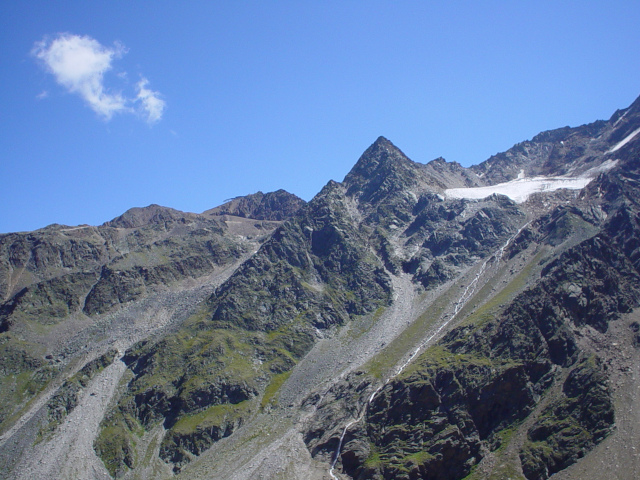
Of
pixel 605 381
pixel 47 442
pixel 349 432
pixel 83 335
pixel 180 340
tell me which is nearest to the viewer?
pixel 605 381

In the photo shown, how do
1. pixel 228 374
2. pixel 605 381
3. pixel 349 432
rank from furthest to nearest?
pixel 228 374 → pixel 349 432 → pixel 605 381

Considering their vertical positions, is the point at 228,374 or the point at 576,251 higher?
the point at 228,374

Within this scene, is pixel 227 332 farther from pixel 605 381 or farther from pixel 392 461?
pixel 605 381

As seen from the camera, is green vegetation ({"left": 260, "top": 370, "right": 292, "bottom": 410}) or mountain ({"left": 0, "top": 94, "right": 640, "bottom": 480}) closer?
mountain ({"left": 0, "top": 94, "right": 640, "bottom": 480})

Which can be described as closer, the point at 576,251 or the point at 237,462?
the point at 237,462

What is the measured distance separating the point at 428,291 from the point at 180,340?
97.5m

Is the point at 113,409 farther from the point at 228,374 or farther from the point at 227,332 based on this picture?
the point at 227,332

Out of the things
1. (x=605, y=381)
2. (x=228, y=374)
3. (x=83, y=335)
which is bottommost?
(x=605, y=381)

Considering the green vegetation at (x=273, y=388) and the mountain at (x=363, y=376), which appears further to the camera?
the green vegetation at (x=273, y=388)

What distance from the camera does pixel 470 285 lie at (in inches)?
6934

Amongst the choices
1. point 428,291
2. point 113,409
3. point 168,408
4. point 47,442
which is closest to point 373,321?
point 428,291

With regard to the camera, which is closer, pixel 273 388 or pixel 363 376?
pixel 363 376

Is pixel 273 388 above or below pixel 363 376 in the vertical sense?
above

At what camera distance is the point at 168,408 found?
5723 inches
